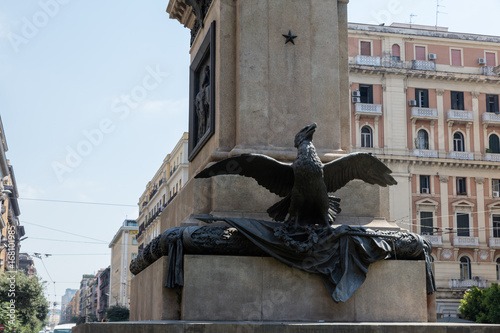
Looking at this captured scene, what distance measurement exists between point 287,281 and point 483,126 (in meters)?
47.9

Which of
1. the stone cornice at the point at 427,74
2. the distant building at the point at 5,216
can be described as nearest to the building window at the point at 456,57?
the stone cornice at the point at 427,74

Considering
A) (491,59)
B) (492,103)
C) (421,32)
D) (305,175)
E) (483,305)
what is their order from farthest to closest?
(491,59) → (492,103) → (421,32) → (483,305) → (305,175)

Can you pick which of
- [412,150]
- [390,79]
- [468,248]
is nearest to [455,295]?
[468,248]

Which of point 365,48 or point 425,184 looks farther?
point 365,48

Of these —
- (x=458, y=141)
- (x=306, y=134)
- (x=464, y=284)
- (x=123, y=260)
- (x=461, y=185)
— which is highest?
(x=458, y=141)

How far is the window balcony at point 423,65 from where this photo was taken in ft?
174

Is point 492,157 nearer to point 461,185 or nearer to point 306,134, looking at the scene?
point 461,185

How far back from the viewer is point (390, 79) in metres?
52.4

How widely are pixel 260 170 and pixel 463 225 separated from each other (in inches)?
1794

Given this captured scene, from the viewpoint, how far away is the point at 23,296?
62.5 meters

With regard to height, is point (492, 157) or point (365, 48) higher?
point (365, 48)

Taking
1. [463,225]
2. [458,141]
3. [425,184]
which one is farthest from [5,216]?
[463,225]

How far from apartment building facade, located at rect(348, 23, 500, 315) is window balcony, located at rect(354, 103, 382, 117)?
0.07 m

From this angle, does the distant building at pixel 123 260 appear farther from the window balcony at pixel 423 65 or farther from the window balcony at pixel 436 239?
the window balcony at pixel 423 65
